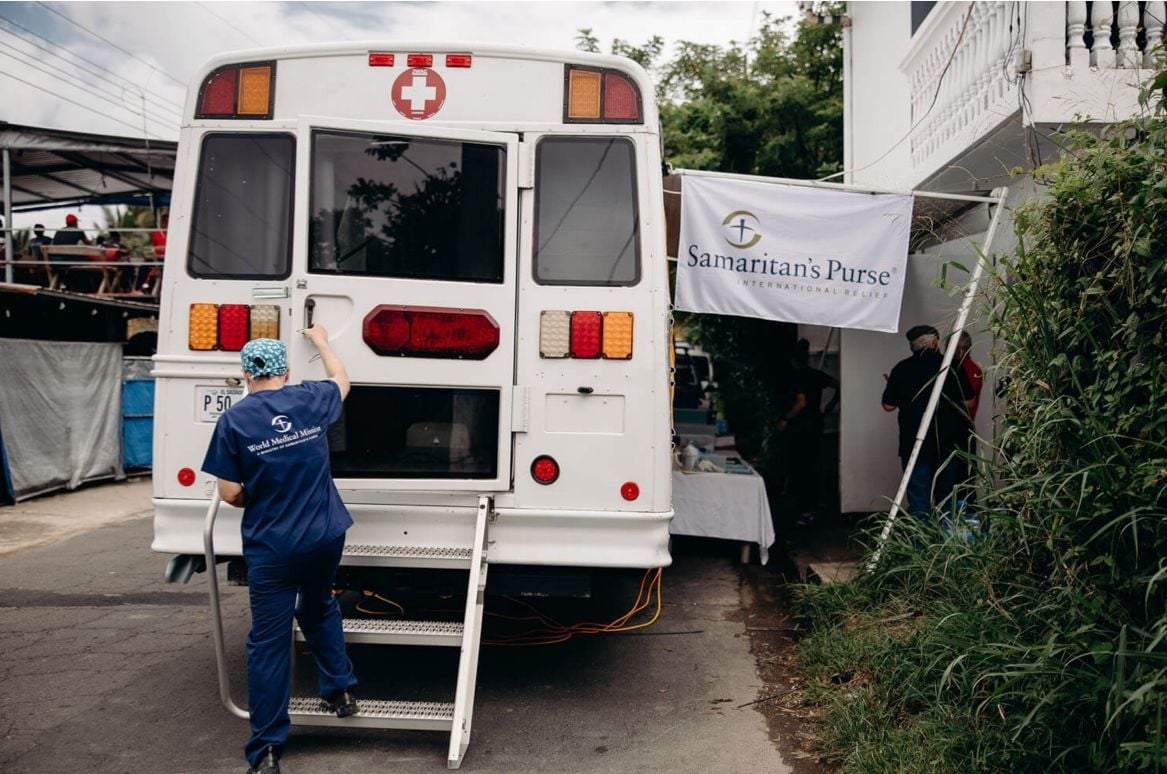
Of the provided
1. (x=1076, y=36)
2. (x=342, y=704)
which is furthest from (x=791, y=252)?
(x=342, y=704)

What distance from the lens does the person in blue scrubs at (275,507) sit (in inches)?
163

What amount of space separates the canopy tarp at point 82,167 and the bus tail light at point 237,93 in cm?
830

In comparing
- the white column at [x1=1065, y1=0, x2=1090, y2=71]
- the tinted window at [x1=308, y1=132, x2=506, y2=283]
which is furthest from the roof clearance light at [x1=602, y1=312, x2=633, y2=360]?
the white column at [x1=1065, y1=0, x2=1090, y2=71]

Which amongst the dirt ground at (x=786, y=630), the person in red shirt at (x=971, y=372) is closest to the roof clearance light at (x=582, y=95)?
the dirt ground at (x=786, y=630)

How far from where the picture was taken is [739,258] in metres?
6.94

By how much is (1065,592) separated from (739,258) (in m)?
3.70

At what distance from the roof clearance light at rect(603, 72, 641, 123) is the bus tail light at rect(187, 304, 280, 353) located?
73.9 inches

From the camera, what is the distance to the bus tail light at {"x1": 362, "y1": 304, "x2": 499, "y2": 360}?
15.5 feet

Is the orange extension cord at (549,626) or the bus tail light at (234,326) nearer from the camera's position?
the bus tail light at (234,326)

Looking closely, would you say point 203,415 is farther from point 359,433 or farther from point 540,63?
point 540,63

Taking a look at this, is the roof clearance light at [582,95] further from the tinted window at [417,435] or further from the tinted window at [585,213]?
the tinted window at [417,435]

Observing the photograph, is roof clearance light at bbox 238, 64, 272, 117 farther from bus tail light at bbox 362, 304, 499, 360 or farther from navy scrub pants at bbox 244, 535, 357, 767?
navy scrub pants at bbox 244, 535, 357, 767

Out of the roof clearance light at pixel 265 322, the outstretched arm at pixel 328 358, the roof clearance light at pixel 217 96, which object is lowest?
the outstretched arm at pixel 328 358

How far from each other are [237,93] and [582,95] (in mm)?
1691
